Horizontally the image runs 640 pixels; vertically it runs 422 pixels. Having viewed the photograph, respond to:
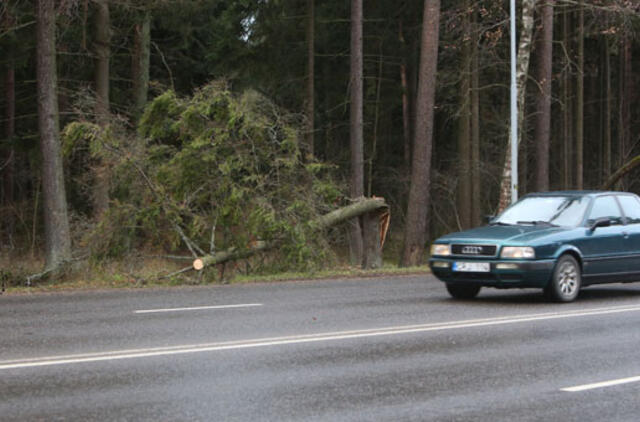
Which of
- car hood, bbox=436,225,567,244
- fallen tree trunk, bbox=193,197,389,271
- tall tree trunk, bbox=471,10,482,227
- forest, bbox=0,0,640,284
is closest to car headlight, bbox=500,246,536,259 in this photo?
car hood, bbox=436,225,567,244

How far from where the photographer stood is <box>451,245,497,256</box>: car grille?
1384 cm

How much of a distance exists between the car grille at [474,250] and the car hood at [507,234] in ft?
0.33

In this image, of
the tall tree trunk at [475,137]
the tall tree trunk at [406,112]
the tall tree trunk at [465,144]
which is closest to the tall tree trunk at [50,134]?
the tall tree trunk at [465,144]

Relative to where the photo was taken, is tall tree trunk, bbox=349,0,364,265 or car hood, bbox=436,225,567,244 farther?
tall tree trunk, bbox=349,0,364,265

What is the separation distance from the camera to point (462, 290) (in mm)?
14914

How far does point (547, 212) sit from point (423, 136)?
11.0 meters

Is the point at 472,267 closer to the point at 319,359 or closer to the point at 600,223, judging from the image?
the point at 600,223

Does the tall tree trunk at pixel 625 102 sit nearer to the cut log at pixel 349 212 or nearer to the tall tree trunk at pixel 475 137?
the tall tree trunk at pixel 475 137

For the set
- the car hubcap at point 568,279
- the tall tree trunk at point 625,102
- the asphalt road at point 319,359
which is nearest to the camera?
the asphalt road at point 319,359

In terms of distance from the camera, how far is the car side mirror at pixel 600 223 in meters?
14.6

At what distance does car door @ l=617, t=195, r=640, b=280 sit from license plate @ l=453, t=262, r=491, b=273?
287 centimetres

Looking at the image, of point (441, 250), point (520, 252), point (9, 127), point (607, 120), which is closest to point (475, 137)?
point (607, 120)

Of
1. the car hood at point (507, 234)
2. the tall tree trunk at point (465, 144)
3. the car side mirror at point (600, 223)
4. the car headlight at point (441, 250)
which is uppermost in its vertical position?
the tall tree trunk at point (465, 144)

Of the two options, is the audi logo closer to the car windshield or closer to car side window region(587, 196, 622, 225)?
the car windshield
